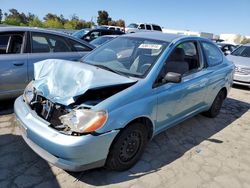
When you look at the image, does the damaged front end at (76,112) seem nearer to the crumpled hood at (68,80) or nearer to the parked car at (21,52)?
the crumpled hood at (68,80)

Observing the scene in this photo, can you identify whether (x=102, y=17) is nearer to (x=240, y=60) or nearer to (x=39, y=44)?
(x=240, y=60)

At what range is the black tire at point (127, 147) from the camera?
9.02 feet

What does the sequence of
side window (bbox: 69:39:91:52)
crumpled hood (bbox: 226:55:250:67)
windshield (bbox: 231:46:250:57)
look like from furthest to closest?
windshield (bbox: 231:46:250:57) < crumpled hood (bbox: 226:55:250:67) < side window (bbox: 69:39:91:52)

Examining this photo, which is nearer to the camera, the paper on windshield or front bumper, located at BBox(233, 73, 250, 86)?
the paper on windshield

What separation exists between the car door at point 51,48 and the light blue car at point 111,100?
4.35 ft

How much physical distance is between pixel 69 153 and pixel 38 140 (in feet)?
1.41

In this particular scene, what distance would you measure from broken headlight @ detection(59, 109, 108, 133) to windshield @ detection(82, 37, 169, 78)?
0.89 metres

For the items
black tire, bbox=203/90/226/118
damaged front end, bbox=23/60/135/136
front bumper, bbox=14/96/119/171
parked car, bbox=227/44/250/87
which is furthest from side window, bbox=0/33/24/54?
parked car, bbox=227/44/250/87

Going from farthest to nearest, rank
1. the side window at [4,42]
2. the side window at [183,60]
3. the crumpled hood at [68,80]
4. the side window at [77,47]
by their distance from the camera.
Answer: the side window at [77,47], the side window at [4,42], the side window at [183,60], the crumpled hood at [68,80]

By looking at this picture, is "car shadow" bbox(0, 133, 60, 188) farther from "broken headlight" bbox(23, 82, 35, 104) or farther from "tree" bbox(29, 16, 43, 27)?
"tree" bbox(29, 16, 43, 27)

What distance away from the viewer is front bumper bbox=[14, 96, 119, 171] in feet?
7.89

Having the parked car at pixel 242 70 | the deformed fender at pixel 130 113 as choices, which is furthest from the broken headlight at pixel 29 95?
the parked car at pixel 242 70

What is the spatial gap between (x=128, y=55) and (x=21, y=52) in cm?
220

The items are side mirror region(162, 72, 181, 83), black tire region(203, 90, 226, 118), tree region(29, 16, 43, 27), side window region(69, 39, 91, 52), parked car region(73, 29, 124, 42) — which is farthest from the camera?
tree region(29, 16, 43, 27)
